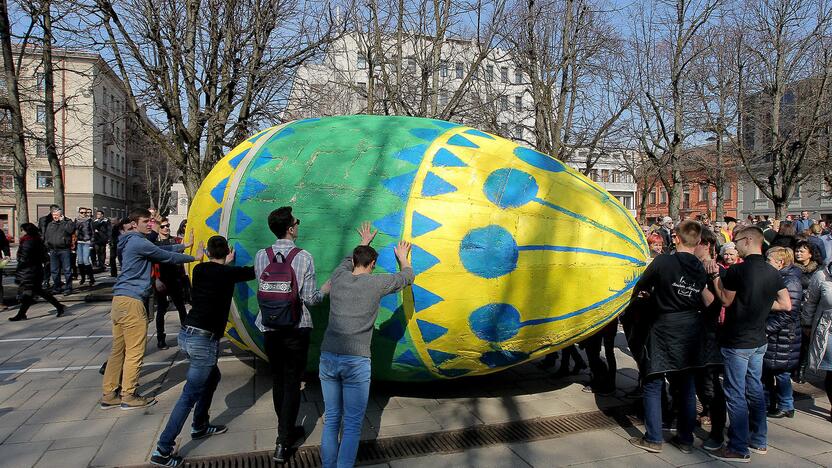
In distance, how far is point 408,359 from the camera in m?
4.45

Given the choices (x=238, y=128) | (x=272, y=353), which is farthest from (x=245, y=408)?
(x=238, y=128)

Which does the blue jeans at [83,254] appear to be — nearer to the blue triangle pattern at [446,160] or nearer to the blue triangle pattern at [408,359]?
the blue triangle pattern at [408,359]

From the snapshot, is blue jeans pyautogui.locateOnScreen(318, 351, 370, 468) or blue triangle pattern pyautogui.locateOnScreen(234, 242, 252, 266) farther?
blue triangle pattern pyautogui.locateOnScreen(234, 242, 252, 266)

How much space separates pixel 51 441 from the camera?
167 inches

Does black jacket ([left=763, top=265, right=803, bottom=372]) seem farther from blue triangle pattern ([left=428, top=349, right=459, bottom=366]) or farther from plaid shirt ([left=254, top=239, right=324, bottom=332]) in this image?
plaid shirt ([left=254, top=239, right=324, bottom=332])

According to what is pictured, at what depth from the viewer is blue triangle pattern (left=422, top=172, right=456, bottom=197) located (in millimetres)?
4324

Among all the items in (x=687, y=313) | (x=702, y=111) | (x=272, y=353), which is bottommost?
(x=272, y=353)

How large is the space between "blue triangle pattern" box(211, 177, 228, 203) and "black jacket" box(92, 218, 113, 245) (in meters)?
11.3

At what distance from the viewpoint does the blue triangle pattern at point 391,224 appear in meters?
4.22

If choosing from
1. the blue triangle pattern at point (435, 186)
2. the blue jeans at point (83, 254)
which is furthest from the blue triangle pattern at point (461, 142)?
the blue jeans at point (83, 254)

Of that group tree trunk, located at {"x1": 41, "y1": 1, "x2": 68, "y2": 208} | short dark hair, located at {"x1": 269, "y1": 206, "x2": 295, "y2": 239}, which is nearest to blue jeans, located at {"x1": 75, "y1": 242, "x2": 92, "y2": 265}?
tree trunk, located at {"x1": 41, "y1": 1, "x2": 68, "y2": 208}

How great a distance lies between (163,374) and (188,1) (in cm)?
739

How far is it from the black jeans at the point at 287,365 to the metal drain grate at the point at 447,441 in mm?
255

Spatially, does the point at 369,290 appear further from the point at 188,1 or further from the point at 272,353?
the point at 188,1
